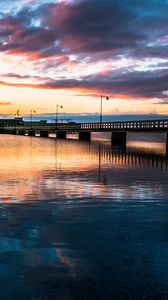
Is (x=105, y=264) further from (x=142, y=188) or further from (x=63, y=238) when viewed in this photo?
(x=142, y=188)

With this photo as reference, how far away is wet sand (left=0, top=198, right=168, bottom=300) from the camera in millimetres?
6371

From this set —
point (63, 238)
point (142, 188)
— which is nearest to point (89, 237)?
point (63, 238)

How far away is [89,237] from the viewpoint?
30.6 ft

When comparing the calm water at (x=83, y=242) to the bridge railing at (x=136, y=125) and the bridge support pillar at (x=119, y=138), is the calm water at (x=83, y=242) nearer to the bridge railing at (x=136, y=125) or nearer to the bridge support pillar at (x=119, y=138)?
the bridge railing at (x=136, y=125)

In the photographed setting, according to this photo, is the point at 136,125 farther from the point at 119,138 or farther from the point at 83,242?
the point at 83,242

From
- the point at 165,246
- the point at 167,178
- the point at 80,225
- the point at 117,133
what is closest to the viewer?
the point at 165,246

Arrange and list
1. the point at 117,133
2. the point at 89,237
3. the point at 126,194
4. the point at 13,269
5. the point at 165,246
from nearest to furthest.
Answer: the point at 13,269 < the point at 165,246 < the point at 89,237 < the point at 126,194 < the point at 117,133

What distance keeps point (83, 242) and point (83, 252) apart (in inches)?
28.6

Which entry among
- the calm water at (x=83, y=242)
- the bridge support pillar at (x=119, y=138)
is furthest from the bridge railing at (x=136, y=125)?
the calm water at (x=83, y=242)

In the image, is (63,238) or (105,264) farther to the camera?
(63,238)

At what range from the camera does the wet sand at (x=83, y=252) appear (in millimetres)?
6371

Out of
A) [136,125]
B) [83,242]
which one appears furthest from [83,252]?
[136,125]

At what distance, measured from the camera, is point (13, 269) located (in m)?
7.19

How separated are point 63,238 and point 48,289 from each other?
9.46 ft
